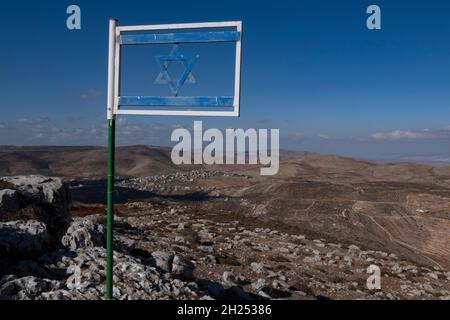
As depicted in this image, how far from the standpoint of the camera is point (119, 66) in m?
6.22

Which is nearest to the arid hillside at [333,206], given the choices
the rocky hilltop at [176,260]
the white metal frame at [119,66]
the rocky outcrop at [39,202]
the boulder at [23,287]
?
the rocky hilltop at [176,260]

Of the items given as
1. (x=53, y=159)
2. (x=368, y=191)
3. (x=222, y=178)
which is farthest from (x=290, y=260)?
(x=53, y=159)

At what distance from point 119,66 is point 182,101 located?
118 centimetres

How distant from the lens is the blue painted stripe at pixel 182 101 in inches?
224

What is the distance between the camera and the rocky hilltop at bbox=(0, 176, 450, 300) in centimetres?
934

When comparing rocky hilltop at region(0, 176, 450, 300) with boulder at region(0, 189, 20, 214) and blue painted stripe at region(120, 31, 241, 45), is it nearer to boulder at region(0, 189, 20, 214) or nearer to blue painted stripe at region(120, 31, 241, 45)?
boulder at region(0, 189, 20, 214)

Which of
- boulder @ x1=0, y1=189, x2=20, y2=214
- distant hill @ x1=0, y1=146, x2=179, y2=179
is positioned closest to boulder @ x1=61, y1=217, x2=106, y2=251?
boulder @ x1=0, y1=189, x2=20, y2=214

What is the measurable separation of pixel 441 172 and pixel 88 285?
4013 inches

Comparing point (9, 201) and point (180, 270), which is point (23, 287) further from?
point (9, 201)

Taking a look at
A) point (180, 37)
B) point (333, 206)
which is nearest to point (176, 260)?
point (180, 37)

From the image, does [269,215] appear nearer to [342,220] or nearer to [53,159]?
[342,220]

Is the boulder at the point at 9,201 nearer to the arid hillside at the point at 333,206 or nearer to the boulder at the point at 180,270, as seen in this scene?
the boulder at the point at 180,270

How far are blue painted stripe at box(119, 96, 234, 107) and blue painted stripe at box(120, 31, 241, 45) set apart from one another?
2.61 ft

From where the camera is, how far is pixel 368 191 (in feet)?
182
